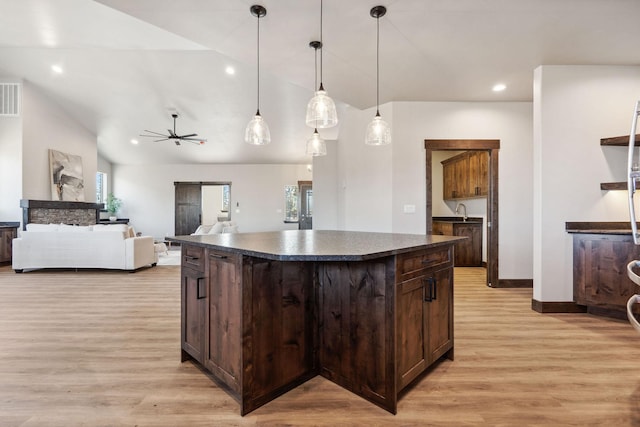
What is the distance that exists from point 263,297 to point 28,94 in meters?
8.01

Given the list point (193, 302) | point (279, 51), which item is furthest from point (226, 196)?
point (193, 302)

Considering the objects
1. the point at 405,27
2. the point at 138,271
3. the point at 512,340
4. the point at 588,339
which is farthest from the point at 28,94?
the point at 588,339

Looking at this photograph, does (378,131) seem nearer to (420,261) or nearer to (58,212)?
(420,261)

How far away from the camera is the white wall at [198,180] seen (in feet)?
32.7

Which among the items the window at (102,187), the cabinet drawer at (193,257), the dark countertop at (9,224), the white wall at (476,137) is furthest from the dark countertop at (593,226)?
the window at (102,187)

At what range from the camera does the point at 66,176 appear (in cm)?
714

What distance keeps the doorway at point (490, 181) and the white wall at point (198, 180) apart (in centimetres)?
614

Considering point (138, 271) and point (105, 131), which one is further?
point (105, 131)

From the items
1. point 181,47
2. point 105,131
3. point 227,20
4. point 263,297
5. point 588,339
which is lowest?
point 588,339

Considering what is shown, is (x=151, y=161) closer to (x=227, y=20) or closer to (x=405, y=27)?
(x=227, y=20)

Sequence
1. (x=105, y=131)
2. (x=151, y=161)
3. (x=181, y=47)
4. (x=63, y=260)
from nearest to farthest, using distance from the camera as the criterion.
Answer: (x=63, y=260) → (x=181, y=47) → (x=105, y=131) → (x=151, y=161)

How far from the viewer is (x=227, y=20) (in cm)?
249

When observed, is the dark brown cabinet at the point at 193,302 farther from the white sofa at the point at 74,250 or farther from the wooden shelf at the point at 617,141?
the wooden shelf at the point at 617,141

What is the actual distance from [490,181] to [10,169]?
8.90 m
